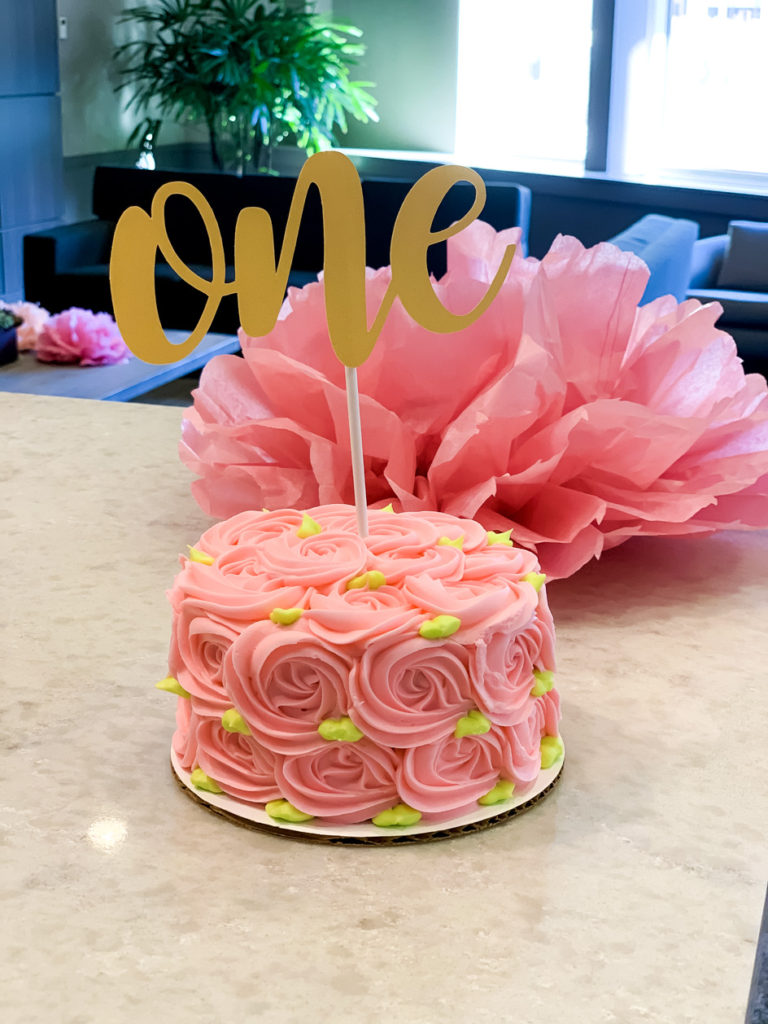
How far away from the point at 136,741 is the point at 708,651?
39cm

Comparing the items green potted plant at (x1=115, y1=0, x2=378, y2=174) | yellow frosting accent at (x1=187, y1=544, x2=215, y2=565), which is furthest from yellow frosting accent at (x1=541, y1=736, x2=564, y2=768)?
green potted plant at (x1=115, y1=0, x2=378, y2=174)

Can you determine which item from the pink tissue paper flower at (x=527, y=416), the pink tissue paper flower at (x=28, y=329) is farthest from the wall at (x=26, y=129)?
the pink tissue paper flower at (x=527, y=416)

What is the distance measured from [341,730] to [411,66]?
6622 mm

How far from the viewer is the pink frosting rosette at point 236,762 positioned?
2.11ft

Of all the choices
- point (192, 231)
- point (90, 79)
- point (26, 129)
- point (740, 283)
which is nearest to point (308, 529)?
point (740, 283)

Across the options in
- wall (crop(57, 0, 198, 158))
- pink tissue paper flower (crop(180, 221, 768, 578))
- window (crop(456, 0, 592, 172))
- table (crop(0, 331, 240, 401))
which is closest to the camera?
pink tissue paper flower (crop(180, 221, 768, 578))

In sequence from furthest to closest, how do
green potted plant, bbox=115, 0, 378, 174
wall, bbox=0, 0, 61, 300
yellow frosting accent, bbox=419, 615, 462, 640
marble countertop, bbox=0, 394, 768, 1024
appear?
green potted plant, bbox=115, 0, 378, 174 → wall, bbox=0, 0, 61, 300 → yellow frosting accent, bbox=419, 615, 462, 640 → marble countertop, bbox=0, 394, 768, 1024

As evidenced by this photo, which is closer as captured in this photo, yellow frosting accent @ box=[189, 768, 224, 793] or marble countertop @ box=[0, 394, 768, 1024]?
marble countertop @ box=[0, 394, 768, 1024]

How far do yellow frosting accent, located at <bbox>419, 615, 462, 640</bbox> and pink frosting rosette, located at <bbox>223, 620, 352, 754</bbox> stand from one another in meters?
0.04

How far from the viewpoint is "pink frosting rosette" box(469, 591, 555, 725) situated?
2.08 ft

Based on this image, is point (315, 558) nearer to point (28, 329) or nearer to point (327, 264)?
point (327, 264)

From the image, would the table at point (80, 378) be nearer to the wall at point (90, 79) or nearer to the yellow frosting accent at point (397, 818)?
the yellow frosting accent at point (397, 818)

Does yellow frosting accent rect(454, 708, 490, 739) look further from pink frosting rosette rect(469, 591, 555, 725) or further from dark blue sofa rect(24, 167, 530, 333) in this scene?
dark blue sofa rect(24, 167, 530, 333)

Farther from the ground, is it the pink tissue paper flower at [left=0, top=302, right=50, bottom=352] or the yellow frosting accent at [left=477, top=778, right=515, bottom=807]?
the yellow frosting accent at [left=477, top=778, right=515, bottom=807]
